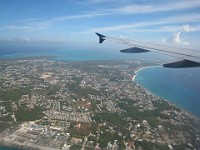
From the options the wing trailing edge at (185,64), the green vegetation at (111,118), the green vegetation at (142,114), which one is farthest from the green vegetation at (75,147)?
the wing trailing edge at (185,64)

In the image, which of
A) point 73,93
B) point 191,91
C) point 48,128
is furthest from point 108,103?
point 191,91

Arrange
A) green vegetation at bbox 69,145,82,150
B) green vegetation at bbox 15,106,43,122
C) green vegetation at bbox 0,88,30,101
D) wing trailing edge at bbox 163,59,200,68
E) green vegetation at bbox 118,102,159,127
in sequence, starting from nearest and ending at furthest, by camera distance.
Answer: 1. wing trailing edge at bbox 163,59,200,68
2. green vegetation at bbox 69,145,82,150
3. green vegetation at bbox 15,106,43,122
4. green vegetation at bbox 118,102,159,127
5. green vegetation at bbox 0,88,30,101

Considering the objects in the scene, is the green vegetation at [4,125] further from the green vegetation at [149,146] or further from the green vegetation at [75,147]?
the green vegetation at [149,146]

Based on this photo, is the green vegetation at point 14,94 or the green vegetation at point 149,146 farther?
the green vegetation at point 14,94

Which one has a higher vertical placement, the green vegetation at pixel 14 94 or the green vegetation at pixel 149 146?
the green vegetation at pixel 14 94

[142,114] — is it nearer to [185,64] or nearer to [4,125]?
[4,125]

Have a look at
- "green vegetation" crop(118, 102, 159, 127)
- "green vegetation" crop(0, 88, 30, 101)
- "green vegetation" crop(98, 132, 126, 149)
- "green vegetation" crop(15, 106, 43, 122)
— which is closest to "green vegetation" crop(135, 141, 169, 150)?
"green vegetation" crop(98, 132, 126, 149)

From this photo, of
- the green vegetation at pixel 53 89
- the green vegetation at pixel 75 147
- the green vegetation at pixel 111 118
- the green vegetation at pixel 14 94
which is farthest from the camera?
the green vegetation at pixel 53 89

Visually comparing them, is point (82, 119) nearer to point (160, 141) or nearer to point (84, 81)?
point (160, 141)

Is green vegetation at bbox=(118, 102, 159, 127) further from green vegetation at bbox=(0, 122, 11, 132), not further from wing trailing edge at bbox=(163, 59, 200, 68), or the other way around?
wing trailing edge at bbox=(163, 59, 200, 68)

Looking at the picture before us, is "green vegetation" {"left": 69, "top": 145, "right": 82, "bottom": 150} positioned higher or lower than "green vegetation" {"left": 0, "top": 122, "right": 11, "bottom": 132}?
lower

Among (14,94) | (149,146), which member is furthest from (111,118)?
(14,94)
